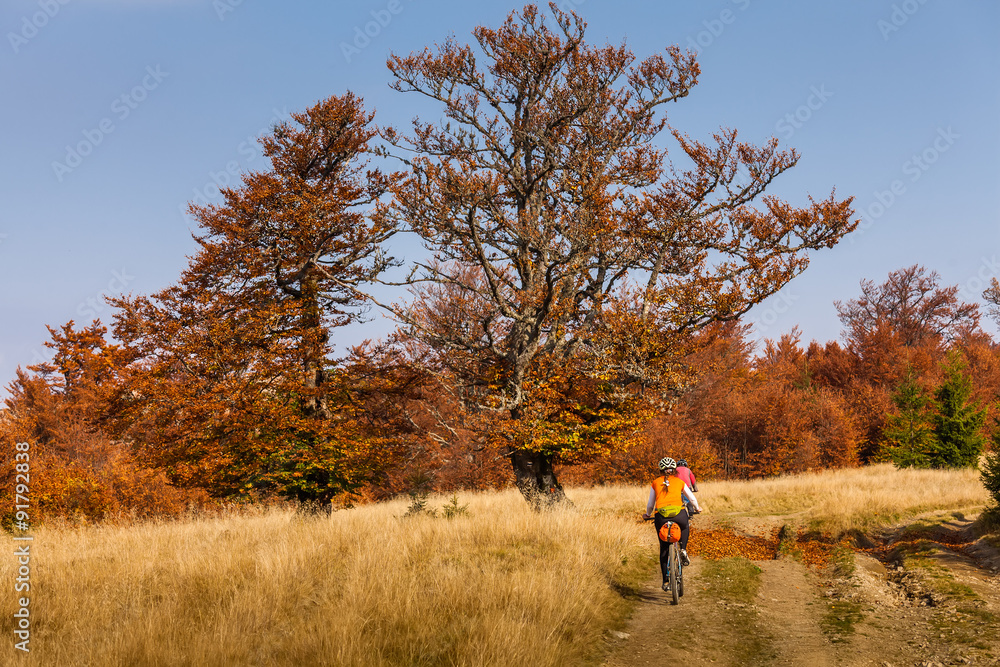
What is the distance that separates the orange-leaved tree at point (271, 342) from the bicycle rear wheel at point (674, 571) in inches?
394

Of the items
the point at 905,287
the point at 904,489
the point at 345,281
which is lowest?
the point at 904,489

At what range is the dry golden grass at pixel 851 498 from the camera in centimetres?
1502

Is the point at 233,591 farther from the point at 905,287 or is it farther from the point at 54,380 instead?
the point at 905,287

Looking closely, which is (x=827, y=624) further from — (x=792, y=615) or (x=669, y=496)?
(x=669, y=496)

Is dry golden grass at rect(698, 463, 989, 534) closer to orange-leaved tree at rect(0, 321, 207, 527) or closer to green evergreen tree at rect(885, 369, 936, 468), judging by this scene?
green evergreen tree at rect(885, 369, 936, 468)

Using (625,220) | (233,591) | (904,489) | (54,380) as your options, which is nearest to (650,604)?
(233,591)

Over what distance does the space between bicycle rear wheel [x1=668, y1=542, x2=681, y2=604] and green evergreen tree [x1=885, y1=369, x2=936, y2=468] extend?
3061 cm

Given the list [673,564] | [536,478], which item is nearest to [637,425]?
[536,478]

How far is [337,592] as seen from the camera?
23.7 feet

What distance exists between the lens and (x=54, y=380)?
4103cm

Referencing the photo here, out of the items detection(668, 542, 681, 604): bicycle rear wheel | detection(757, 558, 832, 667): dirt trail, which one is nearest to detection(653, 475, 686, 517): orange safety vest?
detection(668, 542, 681, 604): bicycle rear wheel

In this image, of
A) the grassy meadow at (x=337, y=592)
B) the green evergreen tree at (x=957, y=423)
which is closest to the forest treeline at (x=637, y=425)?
the green evergreen tree at (x=957, y=423)

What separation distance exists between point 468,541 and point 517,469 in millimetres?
6561

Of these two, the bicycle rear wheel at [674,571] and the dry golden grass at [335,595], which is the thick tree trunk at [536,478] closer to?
the dry golden grass at [335,595]
